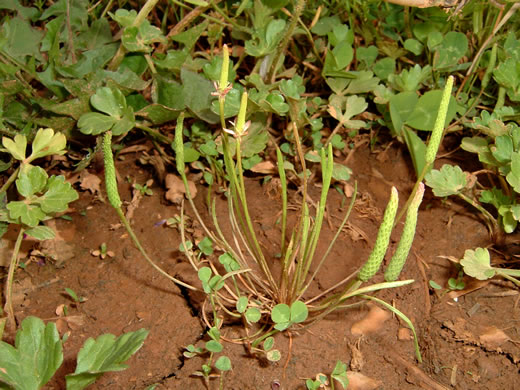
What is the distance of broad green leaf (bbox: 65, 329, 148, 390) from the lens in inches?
41.9

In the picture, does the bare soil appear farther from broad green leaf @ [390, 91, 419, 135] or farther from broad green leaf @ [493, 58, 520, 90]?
broad green leaf @ [493, 58, 520, 90]

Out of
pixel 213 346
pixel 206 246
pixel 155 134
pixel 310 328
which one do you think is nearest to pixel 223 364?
pixel 213 346

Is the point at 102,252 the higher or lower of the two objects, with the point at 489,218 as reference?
lower

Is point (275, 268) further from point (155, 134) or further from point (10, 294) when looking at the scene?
point (10, 294)

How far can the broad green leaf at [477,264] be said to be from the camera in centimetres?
138

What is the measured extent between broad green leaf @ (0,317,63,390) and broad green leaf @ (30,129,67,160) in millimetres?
468

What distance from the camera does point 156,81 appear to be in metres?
1.69

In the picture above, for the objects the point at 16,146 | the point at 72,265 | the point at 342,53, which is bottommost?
the point at 72,265

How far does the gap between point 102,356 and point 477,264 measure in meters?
0.93

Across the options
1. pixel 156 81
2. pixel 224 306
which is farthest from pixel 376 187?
pixel 156 81

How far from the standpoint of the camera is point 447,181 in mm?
1551

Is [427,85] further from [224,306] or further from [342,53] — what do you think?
[224,306]

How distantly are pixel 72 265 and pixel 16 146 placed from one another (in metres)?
0.36

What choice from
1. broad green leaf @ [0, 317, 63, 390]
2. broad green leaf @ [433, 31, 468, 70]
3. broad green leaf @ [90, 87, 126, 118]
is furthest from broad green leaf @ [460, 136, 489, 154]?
broad green leaf @ [0, 317, 63, 390]
